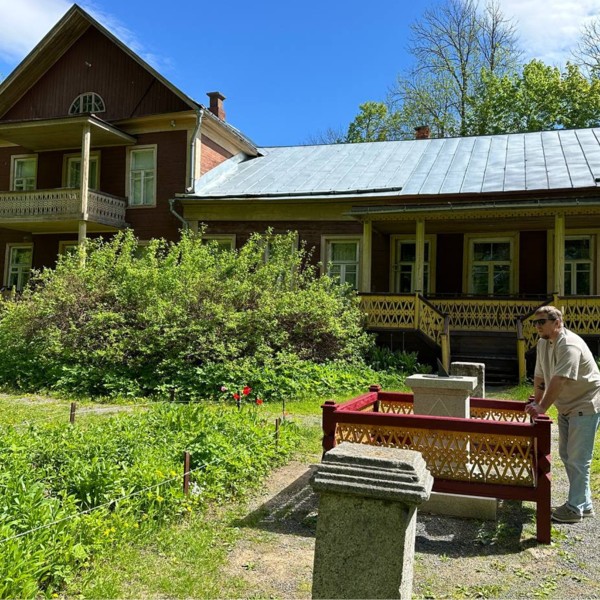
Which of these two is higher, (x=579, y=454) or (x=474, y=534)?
(x=579, y=454)

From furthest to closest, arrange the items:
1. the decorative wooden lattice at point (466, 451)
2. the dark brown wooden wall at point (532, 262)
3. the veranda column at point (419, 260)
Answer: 1. the dark brown wooden wall at point (532, 262)
2. the veranda column at point (419, 260)
3. the decorative wooden lattice at point (466, 451)

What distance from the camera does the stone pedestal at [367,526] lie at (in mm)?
2627

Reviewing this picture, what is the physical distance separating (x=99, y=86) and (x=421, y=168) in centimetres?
1180

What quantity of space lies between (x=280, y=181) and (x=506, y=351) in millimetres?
8915

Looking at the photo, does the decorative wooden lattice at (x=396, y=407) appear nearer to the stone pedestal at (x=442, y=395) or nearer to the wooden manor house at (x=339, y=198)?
the stone pedestal at (x=442, y=395)

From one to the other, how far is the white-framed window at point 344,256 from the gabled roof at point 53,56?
6.14 meters

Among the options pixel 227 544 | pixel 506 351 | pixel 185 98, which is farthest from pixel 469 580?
pixel 185 98

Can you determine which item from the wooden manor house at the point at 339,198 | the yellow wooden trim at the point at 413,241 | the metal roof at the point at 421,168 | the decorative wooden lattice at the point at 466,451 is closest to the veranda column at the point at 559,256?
the wooden manor house at the point at 339,198

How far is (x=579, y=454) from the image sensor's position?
4.64 meters

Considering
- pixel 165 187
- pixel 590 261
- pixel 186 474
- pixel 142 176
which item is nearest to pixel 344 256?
pixel 165 187

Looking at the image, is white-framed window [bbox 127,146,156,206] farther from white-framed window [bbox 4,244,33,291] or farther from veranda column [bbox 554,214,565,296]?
veranda column [bbox 554,214,565,296]

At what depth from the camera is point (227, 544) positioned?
418 cm

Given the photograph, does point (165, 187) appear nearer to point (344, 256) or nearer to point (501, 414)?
→ point (344, 256)

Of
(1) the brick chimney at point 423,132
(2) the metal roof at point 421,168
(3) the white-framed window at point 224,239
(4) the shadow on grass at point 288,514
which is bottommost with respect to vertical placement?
(4) the shadow on grass at point 288,514
